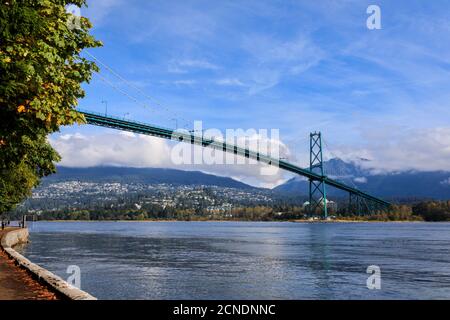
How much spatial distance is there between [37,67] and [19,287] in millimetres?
7048

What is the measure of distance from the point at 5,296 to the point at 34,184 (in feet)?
68.4

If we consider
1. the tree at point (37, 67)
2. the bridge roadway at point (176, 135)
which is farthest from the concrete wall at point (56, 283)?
the bridge roadway at point (176, 135)

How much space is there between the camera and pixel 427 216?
17238 centimetres

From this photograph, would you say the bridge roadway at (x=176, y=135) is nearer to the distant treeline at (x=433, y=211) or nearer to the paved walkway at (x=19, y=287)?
the paved walkway at (x=19, y=287)

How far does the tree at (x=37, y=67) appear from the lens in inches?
408

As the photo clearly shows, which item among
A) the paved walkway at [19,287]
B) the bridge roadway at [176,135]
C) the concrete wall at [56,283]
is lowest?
the paved walkway at [19,287]

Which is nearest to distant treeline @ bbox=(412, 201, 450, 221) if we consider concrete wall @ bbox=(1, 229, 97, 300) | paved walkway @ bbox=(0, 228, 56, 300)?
concrete wall @ bbox=(1, 229, 97, 300)

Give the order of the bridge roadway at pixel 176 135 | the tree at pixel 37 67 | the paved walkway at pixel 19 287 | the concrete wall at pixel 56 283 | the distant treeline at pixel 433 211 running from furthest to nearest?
the distant treeline at pixel 433 211 < the bridge roadway at pixel 176 135 < the paved walkway at pixel 19 287 < the concrete wall at pixel 56 283 < the tree at pixel 37 67

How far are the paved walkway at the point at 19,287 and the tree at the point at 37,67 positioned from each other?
12.4ft

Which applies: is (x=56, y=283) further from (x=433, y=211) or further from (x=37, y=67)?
(x=433, y=211)
